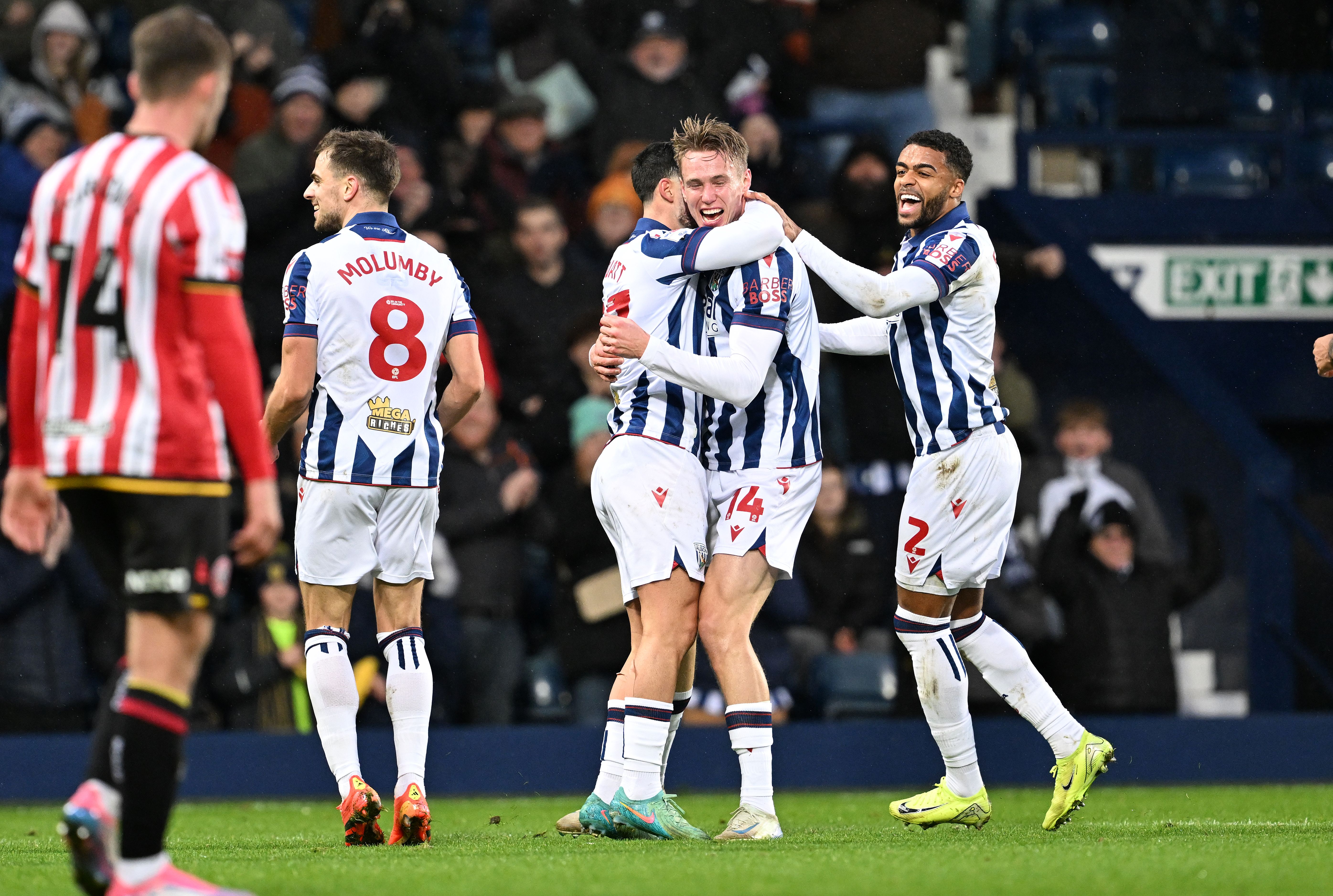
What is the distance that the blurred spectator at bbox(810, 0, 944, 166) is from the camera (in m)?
12.0

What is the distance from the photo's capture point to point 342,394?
606 cm

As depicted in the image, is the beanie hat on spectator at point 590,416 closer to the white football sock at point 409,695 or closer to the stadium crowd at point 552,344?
the stadium crowd at point 552,344

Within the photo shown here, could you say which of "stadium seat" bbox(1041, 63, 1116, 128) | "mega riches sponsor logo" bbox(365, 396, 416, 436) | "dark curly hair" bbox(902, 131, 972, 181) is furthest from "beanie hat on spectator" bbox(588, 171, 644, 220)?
"mega riches sponsor logo" bbox(365, 396, 416, 436)

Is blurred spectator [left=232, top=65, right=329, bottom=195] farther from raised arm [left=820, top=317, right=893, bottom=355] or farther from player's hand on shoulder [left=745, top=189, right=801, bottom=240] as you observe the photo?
player's hand on shoulder [left=745, top=189, right=801, bottom=240]

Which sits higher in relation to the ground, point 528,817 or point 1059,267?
point 1059,267

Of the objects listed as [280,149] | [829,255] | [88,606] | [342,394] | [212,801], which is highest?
[280,149]

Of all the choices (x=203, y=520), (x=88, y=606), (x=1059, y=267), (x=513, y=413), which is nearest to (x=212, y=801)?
(x=88, y=606)

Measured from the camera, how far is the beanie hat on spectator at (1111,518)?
10117 mm

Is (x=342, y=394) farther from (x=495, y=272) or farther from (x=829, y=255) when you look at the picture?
(x=495, y=272)

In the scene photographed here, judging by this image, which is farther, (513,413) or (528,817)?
(513,413)

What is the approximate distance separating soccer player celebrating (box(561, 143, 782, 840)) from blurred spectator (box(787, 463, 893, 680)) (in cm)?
396

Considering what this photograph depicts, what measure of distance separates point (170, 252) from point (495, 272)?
6.97 metres

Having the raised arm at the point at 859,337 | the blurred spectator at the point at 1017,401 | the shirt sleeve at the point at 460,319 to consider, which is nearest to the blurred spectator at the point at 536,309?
the blurred spectator at the point at 1017,401

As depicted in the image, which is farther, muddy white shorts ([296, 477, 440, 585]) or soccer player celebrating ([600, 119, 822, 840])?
muddy white shorts ([296, 477, 440, 585])
